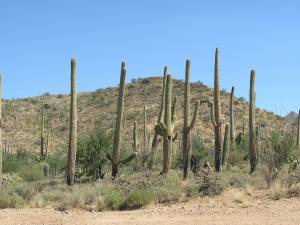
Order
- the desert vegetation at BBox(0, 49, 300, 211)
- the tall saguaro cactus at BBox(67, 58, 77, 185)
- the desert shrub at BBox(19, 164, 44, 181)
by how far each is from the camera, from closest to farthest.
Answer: the desert vegetation at BBox(0, 49, 300, 211)
the tall saguaro cactus at BBox(67, 58, 77, 185)
the desert shrub at BBox(19, 164, 44, 181)

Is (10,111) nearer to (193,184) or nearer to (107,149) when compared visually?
(107,149)

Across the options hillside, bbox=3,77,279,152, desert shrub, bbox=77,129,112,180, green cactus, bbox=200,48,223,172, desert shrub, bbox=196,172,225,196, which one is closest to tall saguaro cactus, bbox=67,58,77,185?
desert shrub, bbox=77,129,112,180

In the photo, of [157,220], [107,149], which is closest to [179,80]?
[107,149]

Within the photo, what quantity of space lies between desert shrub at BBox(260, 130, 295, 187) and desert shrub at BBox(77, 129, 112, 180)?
832 centimetres

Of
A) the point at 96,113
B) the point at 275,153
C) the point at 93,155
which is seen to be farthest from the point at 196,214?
the point at 96,113

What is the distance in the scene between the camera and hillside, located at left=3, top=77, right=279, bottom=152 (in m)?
56.0

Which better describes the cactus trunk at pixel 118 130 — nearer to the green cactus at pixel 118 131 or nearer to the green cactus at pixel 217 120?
the green cactus at pixel 118 131

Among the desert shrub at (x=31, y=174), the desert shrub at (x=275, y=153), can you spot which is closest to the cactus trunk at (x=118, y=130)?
the desert shrub at (x=275, y=153)

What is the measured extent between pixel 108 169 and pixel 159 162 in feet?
14.9

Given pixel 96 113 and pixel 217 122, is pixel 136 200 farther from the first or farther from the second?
pixel 96 113

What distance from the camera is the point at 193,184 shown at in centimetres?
1909

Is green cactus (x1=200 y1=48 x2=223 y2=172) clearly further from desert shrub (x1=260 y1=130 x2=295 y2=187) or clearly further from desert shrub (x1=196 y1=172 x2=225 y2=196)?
desert shrub (x1=196 y1=172 x2=225 y2=196)

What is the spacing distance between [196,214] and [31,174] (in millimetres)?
17483

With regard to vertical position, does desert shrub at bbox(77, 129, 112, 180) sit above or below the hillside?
below
